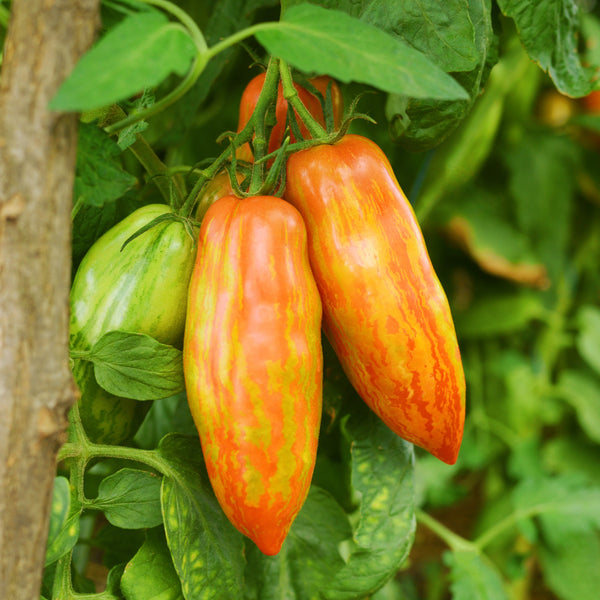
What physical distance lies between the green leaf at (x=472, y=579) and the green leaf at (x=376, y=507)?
192mm

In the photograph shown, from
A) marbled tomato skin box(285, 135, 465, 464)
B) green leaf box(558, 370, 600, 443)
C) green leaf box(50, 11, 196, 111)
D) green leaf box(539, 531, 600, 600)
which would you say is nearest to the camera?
green leaf box(50, 11, 196, 111)

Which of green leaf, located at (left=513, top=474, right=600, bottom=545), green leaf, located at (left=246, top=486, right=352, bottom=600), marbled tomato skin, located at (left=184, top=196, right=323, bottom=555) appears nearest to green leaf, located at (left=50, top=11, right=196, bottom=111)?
marbled tomato skin, located at (left=184, top=196, right=323, bottom=555)

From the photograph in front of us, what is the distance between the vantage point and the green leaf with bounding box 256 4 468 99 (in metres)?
0.32

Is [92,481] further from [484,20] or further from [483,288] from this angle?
[483,288]

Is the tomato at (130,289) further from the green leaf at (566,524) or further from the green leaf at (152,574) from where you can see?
the green leaf at (566,524)

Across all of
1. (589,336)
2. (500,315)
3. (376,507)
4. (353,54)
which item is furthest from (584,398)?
(353,54)

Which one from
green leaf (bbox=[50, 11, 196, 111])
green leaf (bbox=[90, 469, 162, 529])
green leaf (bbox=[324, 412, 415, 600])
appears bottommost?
green leaf (bbox=[324, 412, 415, 600])

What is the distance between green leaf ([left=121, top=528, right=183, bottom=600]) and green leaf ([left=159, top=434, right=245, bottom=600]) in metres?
0.03

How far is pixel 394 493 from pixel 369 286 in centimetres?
21

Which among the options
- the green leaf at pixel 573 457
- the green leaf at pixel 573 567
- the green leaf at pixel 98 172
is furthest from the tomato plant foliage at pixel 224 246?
the green leaf at pixel 573 457

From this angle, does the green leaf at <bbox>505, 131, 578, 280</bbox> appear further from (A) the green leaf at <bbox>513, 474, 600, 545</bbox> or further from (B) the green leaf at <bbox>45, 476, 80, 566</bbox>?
(B) the green leaf at <bbox>45, 476, 80, 566</bbox>

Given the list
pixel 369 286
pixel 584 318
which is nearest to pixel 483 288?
pixel 584 318

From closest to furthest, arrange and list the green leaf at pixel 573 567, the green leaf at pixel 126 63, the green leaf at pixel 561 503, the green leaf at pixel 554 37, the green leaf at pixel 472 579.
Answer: the green leaf at pixel 126 63 < the green leaf at pixel 554 37 < the green leaf at pixel 472 579 < the green leaf at pixel 561 503 < the green leaf at pixel 573 567

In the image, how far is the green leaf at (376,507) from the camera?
50 cm
